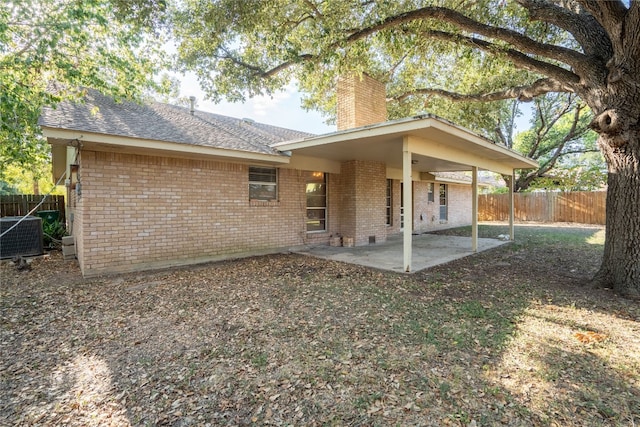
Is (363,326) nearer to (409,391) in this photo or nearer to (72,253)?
(409,391)

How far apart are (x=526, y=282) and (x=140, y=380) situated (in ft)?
21.2

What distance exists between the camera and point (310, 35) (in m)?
7.64

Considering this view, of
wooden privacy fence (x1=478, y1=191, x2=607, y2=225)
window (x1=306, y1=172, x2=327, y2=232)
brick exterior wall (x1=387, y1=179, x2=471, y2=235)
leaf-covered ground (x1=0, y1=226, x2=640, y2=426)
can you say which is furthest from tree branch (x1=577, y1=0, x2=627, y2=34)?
wooden privacy fence (x1=478, y1=191, x2=607, y2=225)

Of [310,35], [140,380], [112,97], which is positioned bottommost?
[140,380]

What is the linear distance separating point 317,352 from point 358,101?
818 cm

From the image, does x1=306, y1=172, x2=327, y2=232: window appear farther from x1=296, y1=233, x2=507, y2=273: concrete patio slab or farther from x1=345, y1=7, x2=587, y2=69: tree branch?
x1=345, y1=7, x2=587, y2=69: tree branch

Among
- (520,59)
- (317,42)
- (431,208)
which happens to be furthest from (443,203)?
(317,42)

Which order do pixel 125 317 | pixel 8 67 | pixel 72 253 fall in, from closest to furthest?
pixel 125 317 → pixel 8 67 → pixel 72 253

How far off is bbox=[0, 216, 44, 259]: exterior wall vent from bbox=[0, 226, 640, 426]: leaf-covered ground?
3.12m

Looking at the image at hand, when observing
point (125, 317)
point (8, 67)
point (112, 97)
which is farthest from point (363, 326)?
point (8, 67)

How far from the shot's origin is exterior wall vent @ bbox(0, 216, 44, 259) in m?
7.80

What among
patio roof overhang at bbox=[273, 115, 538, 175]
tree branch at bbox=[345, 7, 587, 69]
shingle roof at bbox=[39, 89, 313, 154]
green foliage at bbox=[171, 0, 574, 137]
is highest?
green foliage at bbox=[171, 0, 574, 137]

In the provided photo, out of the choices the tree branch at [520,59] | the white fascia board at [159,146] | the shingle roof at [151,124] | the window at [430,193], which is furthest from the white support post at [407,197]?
the window at [430,193]

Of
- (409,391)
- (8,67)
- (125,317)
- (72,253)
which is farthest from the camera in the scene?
(72,253)
